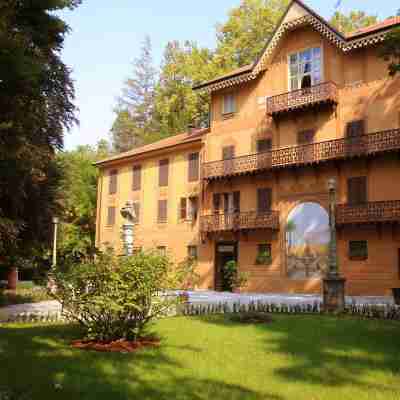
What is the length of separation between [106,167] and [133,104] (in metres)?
14.7

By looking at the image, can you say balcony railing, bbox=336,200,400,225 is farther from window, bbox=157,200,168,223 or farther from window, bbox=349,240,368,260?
window, bbox=157,200,168,223

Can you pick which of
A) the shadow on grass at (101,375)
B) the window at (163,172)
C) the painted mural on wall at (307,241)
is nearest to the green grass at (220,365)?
the shadow on grass at (101,375)

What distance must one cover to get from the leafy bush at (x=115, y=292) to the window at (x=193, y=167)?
2212cm

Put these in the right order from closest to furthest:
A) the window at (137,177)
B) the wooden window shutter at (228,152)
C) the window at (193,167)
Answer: the wooden window shutter at (228,152), the window at (193,167), the window at (137,177)

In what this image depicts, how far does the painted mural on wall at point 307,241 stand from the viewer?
25.1m

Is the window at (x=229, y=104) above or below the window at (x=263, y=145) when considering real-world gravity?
above

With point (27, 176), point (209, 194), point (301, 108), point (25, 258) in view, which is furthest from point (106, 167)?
point (27, 176)

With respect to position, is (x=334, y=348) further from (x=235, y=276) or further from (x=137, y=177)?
(x=137, y=177)

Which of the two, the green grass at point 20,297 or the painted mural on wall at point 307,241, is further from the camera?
the painted mural on wall at point 307,241

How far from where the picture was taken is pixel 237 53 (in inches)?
1603

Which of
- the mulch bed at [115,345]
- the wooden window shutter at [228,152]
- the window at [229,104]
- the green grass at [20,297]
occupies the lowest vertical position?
the green grass at [20,297]

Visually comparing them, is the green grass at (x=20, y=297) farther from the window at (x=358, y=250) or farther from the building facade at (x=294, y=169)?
the window at (x=358, y=250)

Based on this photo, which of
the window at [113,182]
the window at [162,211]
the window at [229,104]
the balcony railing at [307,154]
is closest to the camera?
the balcony railing at [307,154]

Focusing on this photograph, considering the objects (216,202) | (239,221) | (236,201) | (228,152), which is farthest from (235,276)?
(228,152)
